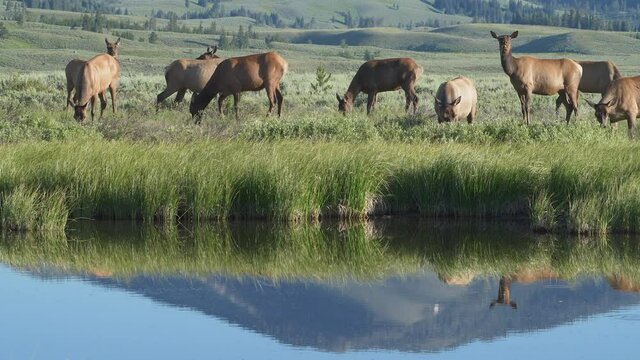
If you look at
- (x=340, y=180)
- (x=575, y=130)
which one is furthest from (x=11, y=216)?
(x=575, y=130)

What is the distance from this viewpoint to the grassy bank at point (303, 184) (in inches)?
639

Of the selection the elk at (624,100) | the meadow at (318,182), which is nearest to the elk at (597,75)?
the elk at (624,100)

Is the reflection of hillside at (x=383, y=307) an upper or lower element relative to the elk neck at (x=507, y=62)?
lower

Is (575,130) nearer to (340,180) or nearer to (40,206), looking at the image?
(340,180)

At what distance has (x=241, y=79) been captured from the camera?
89.2 feet

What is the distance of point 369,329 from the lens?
11.4m

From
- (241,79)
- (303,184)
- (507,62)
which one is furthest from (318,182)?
(241,79)

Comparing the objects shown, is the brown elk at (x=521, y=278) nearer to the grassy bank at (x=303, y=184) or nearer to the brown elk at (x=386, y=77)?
the grassy bank at (x=303, y=184)

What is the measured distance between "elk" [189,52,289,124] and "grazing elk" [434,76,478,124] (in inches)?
171

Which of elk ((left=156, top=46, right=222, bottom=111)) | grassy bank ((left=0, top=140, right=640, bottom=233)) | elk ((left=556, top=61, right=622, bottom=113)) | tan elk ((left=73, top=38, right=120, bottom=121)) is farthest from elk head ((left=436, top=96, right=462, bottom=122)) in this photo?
elk ((left=156, top=46, right=222, bottom=111))

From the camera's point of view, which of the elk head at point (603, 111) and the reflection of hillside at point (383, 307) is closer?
the reflection of hillside at point (383, 307)

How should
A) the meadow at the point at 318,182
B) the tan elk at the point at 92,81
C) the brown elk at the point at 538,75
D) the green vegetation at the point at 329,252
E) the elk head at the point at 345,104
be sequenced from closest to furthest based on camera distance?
1. the green vegetation at the point at 329,252
2. the meadow at the point at 318,182
3. the tan elk at the point at 92,81
4. the brown elk at the point at 538,75
5. the elk head at the point at 345,104

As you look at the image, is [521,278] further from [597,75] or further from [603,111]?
[597,75]

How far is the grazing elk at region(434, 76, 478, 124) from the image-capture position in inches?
933
